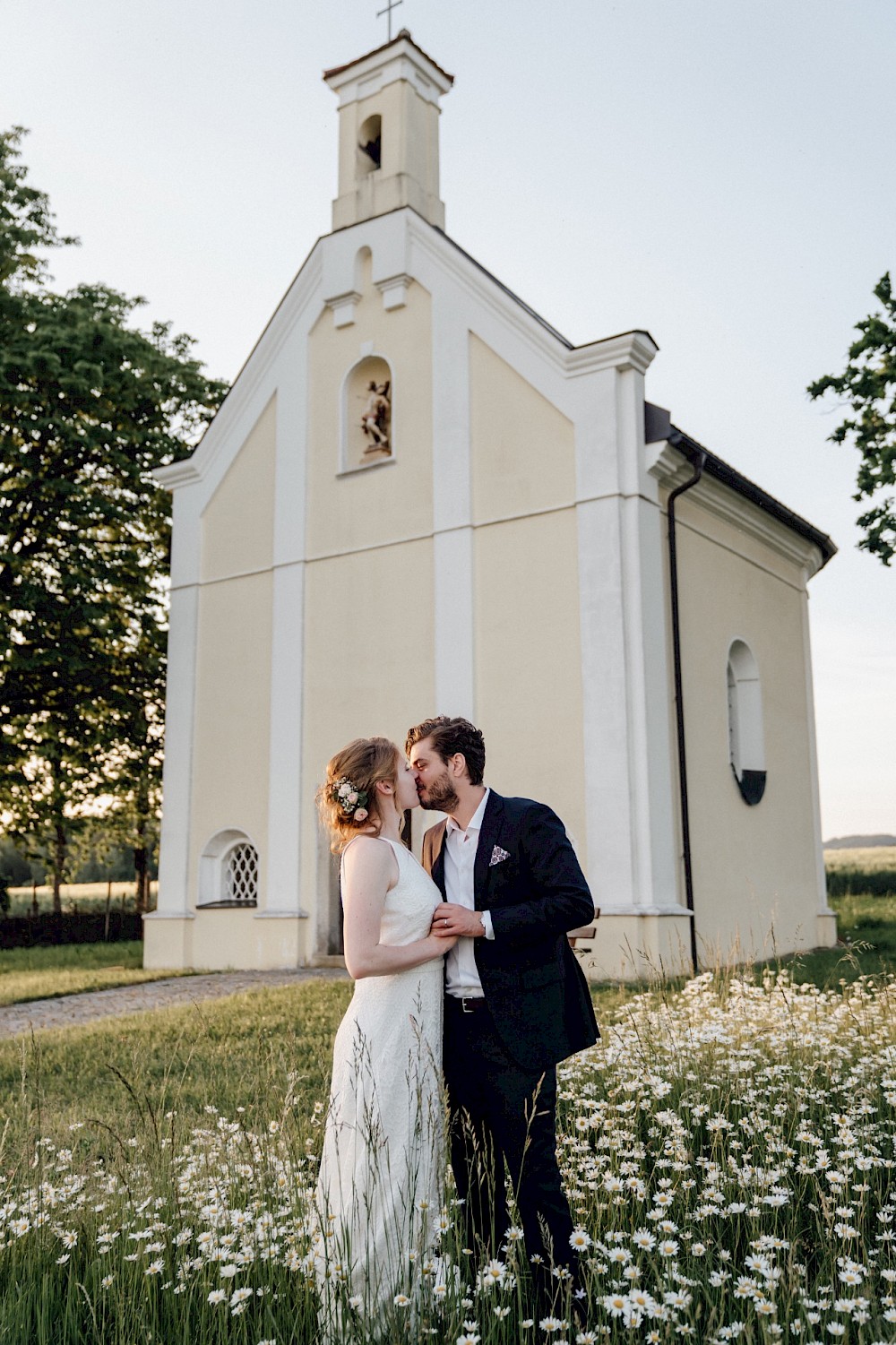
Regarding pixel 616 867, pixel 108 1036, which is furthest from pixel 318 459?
pixel 108 1036

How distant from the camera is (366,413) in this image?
53.9 feet

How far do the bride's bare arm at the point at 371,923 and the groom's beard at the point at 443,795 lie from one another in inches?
10.9

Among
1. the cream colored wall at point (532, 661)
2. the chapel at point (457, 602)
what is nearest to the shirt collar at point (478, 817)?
the chapel at point (457, 602)

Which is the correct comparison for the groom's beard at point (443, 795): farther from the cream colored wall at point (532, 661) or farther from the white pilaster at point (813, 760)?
the white pilaster at point (813, 760)

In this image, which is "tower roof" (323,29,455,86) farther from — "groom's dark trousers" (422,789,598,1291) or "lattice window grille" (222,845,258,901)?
"groom's dark trousers" (422,789,598,1291)

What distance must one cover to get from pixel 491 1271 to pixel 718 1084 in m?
2.69

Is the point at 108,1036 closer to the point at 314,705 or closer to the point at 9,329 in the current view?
the point at 314,705

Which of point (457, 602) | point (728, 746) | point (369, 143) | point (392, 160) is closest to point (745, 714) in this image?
point (728, 746)

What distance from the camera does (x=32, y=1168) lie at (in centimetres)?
508

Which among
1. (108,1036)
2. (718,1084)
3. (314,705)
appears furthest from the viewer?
(314,705)

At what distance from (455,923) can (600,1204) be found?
118 centimetres

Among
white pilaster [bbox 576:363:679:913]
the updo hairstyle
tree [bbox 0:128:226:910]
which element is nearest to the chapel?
white pilaster [bbox 576:363:679:913]

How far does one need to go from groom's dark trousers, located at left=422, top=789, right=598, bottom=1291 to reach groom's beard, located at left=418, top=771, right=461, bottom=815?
0.42ft

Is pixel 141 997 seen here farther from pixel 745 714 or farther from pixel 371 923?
pixel 371 923
